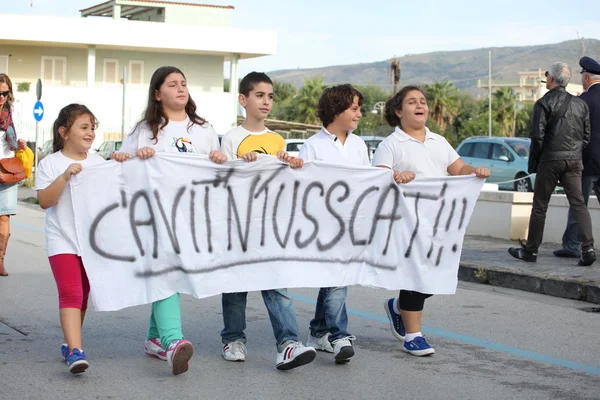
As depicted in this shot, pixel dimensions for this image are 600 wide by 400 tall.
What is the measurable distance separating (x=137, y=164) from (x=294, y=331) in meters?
1.42

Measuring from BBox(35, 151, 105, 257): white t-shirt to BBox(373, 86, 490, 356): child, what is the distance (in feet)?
6.65

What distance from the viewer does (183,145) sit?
6.21m

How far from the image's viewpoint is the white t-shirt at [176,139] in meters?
6.14

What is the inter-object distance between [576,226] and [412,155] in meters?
5.49

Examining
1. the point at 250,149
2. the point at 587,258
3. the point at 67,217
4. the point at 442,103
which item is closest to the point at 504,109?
the point at 442,103

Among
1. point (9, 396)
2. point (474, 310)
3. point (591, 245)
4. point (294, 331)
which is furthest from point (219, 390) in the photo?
point (591, 245)

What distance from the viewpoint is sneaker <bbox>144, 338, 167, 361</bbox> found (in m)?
6.28

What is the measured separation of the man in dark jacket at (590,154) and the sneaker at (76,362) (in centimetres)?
707

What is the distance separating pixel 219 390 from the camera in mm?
5496

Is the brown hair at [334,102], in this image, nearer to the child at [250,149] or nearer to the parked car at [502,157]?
the child at [250,149]

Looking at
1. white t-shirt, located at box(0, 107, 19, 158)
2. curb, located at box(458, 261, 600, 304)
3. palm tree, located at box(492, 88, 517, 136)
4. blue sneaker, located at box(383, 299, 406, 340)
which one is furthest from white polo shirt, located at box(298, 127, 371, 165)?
palm tree, located at box(492, 88, 517, 136)

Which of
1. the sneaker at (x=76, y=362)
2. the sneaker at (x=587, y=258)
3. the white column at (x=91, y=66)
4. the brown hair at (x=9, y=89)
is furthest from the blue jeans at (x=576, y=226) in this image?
the white column at (x=91, y=66)

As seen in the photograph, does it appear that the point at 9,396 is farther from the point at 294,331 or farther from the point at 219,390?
the point at 294,331

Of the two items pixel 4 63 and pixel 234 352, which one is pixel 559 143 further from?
pixel 4 63
